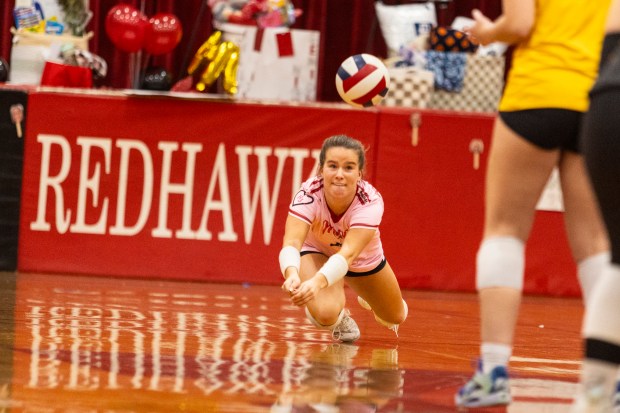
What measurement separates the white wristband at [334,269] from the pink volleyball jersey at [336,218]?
0.83ft

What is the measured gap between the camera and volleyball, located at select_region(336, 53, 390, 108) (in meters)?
5.44

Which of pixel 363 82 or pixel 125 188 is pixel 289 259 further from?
pixel 125 188

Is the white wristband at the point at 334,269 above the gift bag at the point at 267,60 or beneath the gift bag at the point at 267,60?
beneath

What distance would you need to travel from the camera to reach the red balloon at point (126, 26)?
7.80 m

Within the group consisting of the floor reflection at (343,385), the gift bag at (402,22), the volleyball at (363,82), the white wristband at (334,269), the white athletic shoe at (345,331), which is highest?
the gift bag at (402,22)

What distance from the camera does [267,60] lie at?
8.05 meters

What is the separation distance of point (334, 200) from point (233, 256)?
2.90 m

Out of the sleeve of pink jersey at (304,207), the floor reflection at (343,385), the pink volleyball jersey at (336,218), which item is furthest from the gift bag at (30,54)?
the floor reflection at (343,385)

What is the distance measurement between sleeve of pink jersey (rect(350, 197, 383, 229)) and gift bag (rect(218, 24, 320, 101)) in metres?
3.53

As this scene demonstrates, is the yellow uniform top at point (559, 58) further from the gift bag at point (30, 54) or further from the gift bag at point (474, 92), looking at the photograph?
the gift bag at point (30, 54)

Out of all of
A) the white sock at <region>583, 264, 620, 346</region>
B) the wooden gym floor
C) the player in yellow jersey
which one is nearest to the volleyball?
the wooden gym floor

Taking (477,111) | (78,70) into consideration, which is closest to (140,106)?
(78,70)

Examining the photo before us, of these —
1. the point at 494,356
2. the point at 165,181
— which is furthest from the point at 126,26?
the point at 494,356

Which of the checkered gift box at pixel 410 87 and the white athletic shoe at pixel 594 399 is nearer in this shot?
the white athletic shoe at pixel 594 399
